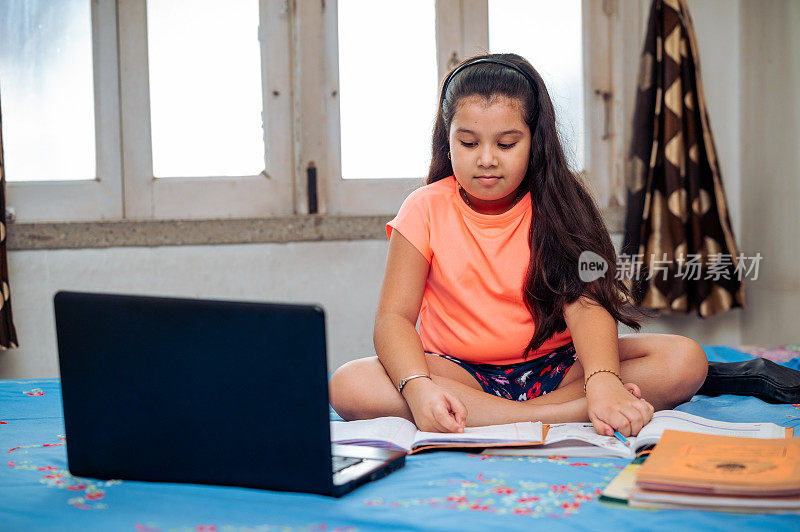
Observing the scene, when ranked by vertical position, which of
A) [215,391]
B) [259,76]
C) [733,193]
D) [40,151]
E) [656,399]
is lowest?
[656,399]

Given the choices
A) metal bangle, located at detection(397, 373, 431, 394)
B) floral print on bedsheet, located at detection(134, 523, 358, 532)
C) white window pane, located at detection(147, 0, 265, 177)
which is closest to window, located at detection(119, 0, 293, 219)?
white window pane, located at detection(147, 0, 265, 177)

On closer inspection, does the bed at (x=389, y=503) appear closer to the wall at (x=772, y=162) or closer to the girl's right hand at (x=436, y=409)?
the girl's right hand at (x=436, y=409)

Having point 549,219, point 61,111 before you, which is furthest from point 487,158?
point 61,111

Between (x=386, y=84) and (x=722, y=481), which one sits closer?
(x=722, y=481)

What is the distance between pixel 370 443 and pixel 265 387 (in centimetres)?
28

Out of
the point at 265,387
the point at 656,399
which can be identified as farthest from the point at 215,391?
the point at 656,399

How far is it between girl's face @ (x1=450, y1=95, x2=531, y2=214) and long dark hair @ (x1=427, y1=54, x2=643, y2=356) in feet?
0.07

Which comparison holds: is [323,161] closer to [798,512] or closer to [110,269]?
[110,269]

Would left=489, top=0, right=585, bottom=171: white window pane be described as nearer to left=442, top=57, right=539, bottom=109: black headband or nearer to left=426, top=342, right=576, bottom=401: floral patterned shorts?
left=442, top=57, right=539, bottom=109: black headband

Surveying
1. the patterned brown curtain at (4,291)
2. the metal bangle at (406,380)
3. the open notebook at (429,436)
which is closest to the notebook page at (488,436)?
the open notebook at (429,436)

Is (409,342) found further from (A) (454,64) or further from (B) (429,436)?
(A) (454,64)

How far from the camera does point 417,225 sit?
4.58ft

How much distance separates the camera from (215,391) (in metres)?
0.83

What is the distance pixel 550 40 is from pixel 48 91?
1.59 m
